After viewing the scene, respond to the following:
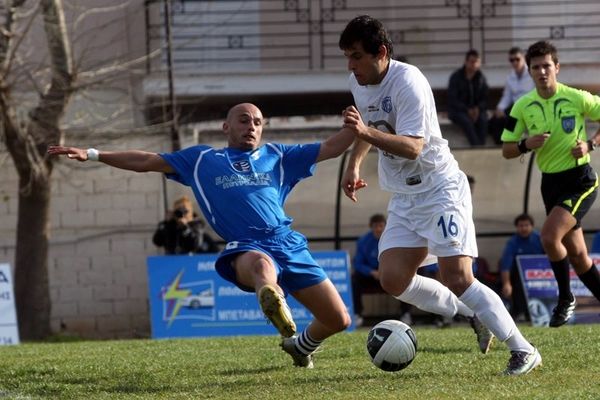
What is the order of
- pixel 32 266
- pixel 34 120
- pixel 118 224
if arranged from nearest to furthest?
pixel 34 120 < pixel 32 266 < pixel 118 224

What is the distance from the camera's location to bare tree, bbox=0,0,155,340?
697 inches

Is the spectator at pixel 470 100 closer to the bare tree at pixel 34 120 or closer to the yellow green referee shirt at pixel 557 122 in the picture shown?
the bare tree at pixel 34 120

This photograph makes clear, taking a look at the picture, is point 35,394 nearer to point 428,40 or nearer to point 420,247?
point 420,247

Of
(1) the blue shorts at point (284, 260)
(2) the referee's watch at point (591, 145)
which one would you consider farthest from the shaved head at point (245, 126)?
(2) the referee's watch at point (591, 145)

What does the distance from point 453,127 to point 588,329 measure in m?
8.55

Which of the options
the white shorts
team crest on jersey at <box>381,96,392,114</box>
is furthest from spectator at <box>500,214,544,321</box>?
team crest on jersey at <box>381,96,392,114</box>

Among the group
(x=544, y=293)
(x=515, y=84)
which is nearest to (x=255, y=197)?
(x=544, y=293)

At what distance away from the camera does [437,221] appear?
781 centimetres

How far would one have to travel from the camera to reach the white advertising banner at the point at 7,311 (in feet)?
53.1

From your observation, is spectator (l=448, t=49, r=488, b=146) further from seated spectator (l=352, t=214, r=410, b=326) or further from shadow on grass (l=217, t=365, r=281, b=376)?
shadow on grass (l=217, t=365, r=281, b=376)

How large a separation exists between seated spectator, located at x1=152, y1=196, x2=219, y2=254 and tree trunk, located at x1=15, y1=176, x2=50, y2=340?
2431 mm

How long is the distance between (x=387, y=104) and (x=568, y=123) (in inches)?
123

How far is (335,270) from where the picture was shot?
17094mm

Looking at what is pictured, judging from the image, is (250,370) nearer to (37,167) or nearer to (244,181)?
(244,181)
